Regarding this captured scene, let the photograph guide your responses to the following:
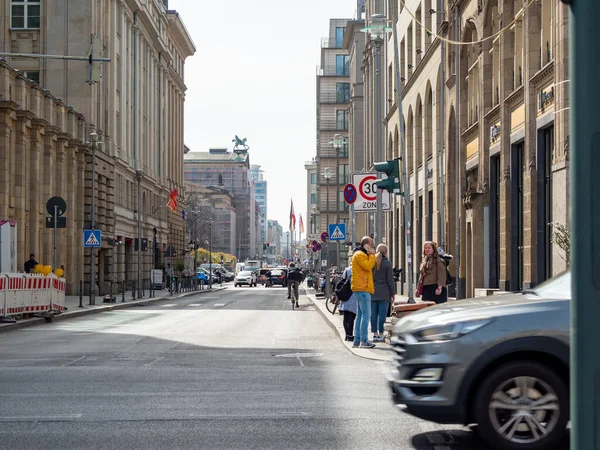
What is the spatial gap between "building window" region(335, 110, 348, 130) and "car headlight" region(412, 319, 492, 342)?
10724 cm

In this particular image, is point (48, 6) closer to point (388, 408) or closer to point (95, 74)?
point (95, 74)

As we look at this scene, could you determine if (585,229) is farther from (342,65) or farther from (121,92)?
(342,65)

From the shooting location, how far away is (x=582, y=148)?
3.25m

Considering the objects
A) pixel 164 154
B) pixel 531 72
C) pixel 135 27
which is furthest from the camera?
pixel 164 154

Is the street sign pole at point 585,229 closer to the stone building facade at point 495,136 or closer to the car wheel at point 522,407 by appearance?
the car wheel at point 522,407

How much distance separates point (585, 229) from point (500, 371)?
410cm

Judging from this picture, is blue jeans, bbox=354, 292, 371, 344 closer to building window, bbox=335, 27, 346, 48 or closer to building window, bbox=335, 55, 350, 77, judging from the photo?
building window, bbox=335, 55, 350, 77

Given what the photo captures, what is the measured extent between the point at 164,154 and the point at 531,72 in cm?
6271

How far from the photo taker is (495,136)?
2931 centimetres

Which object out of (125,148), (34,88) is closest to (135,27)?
(125,148)

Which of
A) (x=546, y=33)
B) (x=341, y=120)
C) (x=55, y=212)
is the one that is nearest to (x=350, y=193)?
(x=546, y=33)

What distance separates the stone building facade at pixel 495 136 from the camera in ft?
75.8

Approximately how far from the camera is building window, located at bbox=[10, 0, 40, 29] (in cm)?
5109

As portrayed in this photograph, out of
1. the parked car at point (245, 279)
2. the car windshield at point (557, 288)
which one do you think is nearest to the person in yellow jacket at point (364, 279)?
the car windshield at point (557, 288)
